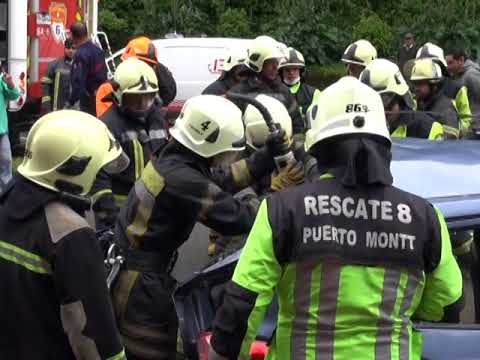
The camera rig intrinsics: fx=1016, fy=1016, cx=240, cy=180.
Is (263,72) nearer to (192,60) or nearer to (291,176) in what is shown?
(291,176)

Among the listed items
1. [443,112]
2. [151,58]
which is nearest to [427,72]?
[443,112]

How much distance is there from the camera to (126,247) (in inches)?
169

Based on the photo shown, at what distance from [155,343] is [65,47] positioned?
9076mm

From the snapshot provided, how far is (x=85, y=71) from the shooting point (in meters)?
11.6

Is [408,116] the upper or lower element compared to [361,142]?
lower

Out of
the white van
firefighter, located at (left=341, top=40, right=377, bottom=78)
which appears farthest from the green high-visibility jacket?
the white van

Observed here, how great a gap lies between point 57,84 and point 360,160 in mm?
10037

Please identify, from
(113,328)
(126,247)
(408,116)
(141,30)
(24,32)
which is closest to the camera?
(113,328)

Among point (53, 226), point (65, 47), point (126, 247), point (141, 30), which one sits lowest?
point (141, 30)

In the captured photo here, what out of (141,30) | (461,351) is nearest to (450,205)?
(461,351)

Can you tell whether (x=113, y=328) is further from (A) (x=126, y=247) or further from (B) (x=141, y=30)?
(B) (x=141, y=30)

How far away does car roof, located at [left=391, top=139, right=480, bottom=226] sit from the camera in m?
3.66

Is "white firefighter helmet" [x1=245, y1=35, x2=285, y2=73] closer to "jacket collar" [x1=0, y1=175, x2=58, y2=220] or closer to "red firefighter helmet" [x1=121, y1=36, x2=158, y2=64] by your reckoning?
"red firefighter helmet" [x1=121, y1=36, x2=158, y2=64]

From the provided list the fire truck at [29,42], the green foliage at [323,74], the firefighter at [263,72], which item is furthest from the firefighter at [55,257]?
the green foliage at [323,74]
